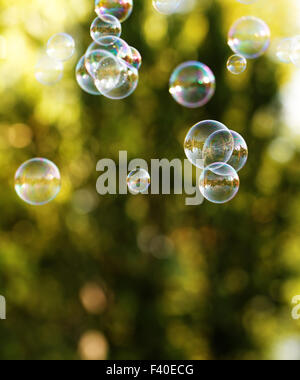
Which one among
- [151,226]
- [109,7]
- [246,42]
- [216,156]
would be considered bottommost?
[151,226]

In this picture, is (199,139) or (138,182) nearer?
(199,139)

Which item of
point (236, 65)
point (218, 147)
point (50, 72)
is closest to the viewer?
point (218, 147)

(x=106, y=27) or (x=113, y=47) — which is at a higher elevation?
(x=106, y=27)

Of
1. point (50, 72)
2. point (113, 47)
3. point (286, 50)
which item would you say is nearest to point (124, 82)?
point (113, 47)

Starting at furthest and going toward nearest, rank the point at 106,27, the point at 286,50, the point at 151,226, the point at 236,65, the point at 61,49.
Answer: the point at 151,226 → the point at 286,50 → the point at 61,49 → the point at 236,65 → the point at 106,27

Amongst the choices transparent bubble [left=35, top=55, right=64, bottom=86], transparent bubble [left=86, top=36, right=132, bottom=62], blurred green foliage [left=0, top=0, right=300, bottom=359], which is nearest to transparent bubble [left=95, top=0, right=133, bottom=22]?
transparent bubble [left=86, top=36, right=132, bottom=62]

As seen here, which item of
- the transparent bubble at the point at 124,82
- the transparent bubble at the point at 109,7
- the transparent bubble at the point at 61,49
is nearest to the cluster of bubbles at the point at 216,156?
the transparent bubble at the point at 124,82

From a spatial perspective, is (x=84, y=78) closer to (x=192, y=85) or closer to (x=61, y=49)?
(x=61, y=49)

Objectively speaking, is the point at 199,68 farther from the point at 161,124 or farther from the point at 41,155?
the point at 41,155
